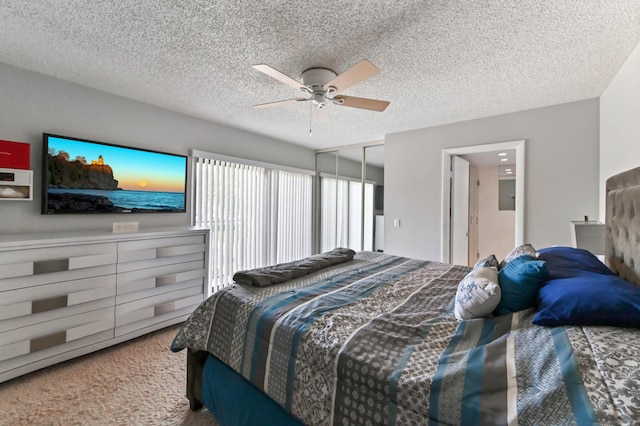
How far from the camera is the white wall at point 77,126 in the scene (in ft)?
7.45

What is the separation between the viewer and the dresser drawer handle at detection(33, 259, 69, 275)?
2.01m

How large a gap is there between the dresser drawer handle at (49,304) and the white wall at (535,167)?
3798mm

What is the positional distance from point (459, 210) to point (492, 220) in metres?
1.77

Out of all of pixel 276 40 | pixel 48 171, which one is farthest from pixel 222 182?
pixel 276 40

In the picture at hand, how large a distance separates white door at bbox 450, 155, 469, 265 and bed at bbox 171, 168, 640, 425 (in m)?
1.84

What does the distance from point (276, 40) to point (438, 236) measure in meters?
3.07

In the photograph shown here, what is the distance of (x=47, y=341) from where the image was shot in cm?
206

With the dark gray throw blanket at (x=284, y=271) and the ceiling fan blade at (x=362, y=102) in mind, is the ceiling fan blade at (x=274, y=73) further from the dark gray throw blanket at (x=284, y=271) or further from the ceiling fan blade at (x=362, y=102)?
the dark gray throw blanket at (x=284, y=271)

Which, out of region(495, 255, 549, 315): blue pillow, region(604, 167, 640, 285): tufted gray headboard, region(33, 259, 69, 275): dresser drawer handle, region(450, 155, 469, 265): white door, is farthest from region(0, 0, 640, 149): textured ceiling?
region(33, 259, 69, 275): dresser drawer handle

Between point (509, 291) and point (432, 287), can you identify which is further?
point (432, 287)

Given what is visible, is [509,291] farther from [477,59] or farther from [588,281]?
[477,59]

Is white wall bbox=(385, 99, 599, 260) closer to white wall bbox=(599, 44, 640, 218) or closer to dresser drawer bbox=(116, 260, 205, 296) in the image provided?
white wall bbox=(599, 44, 640, 218)

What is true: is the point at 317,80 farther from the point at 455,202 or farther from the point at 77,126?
the point at 455,202

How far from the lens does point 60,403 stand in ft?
5.84
